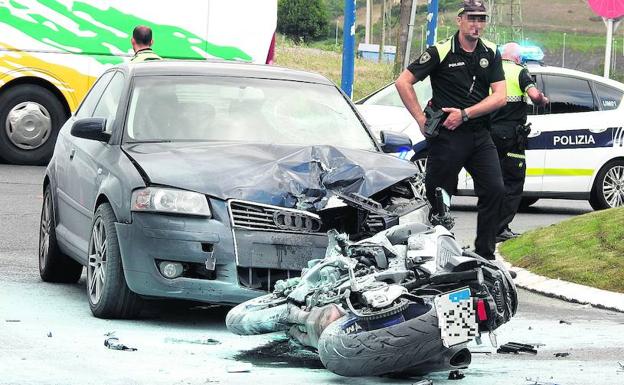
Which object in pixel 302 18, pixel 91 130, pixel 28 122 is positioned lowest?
pixel 302 18

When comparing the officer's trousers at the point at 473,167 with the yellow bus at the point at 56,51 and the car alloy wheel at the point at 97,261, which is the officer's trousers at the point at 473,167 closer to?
the car alloy wheel at the point at 97,261

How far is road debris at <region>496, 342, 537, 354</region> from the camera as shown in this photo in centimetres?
750

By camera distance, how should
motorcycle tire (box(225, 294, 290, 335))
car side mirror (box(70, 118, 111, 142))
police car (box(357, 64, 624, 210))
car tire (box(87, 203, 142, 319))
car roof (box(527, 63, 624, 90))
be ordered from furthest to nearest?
car roof (box(527, 63, 624, 90)), police car (box(357, 64, 624, 210)), car side mirror (box(70, 118, 111, 142)), car tire (box(87, 203, 142, 319)), motorcycle tire (box(225, 294, 290, 335))

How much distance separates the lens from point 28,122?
1928 cm

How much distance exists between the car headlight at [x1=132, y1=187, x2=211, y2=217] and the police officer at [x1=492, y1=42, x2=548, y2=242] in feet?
17.1

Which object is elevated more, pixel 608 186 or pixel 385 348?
pixel 385 348

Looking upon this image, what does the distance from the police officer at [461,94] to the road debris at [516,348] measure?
98.4 inches

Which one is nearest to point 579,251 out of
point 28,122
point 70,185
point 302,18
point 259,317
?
point 70,185

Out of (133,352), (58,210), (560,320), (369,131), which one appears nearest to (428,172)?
(369,131)

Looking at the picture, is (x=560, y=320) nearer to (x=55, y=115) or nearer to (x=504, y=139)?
(x=504, y=139)

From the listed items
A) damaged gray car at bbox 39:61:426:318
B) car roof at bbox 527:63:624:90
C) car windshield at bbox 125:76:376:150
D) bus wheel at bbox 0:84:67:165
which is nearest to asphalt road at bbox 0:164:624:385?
damaged gray car at bbox 39:61:426:318

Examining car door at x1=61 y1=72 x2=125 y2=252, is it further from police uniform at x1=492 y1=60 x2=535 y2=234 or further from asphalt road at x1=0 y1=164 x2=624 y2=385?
police uniform at x1=492 y1=60 x2=535 y2=234

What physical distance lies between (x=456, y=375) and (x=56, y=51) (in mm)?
13586

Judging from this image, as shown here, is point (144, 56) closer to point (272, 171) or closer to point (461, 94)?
point (461, 94)
